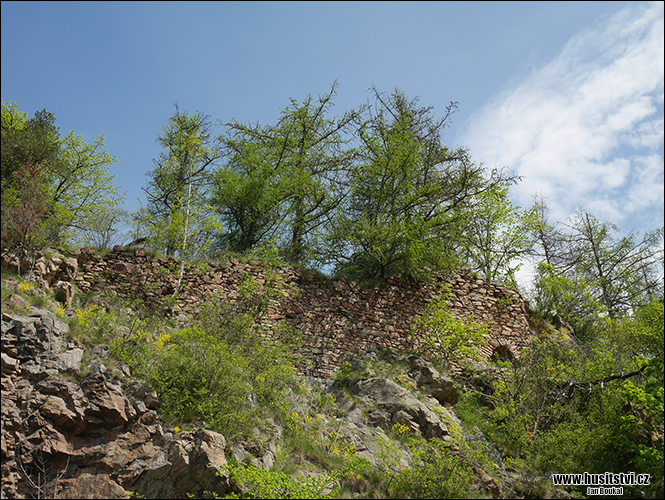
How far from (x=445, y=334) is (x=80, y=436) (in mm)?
8557

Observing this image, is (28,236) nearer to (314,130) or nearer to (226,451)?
(226,451)

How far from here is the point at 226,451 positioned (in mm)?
6262

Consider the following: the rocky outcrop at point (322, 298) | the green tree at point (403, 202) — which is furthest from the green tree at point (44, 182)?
the green tree at point (403, 202)

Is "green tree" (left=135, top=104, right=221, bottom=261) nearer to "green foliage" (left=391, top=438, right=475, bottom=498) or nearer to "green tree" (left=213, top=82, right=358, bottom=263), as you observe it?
"green tree" (left=213, top=82, right=358, bottom=263)

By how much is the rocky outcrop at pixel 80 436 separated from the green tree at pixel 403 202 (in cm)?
756

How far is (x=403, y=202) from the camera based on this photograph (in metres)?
13.3

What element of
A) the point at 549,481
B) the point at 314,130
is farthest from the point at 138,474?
the point at 314,130

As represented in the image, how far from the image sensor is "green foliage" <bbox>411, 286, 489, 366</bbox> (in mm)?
11309

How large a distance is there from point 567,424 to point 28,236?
1096cm

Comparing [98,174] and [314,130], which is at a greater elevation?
[314,130]

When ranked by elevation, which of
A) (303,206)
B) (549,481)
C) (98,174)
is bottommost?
(549,481)

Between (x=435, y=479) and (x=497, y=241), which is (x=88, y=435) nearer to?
(x=435, y=479)

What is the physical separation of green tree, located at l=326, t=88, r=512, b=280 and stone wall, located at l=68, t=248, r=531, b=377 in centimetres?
90

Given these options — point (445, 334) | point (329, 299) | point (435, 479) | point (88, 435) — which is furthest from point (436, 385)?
point (88, 435)
